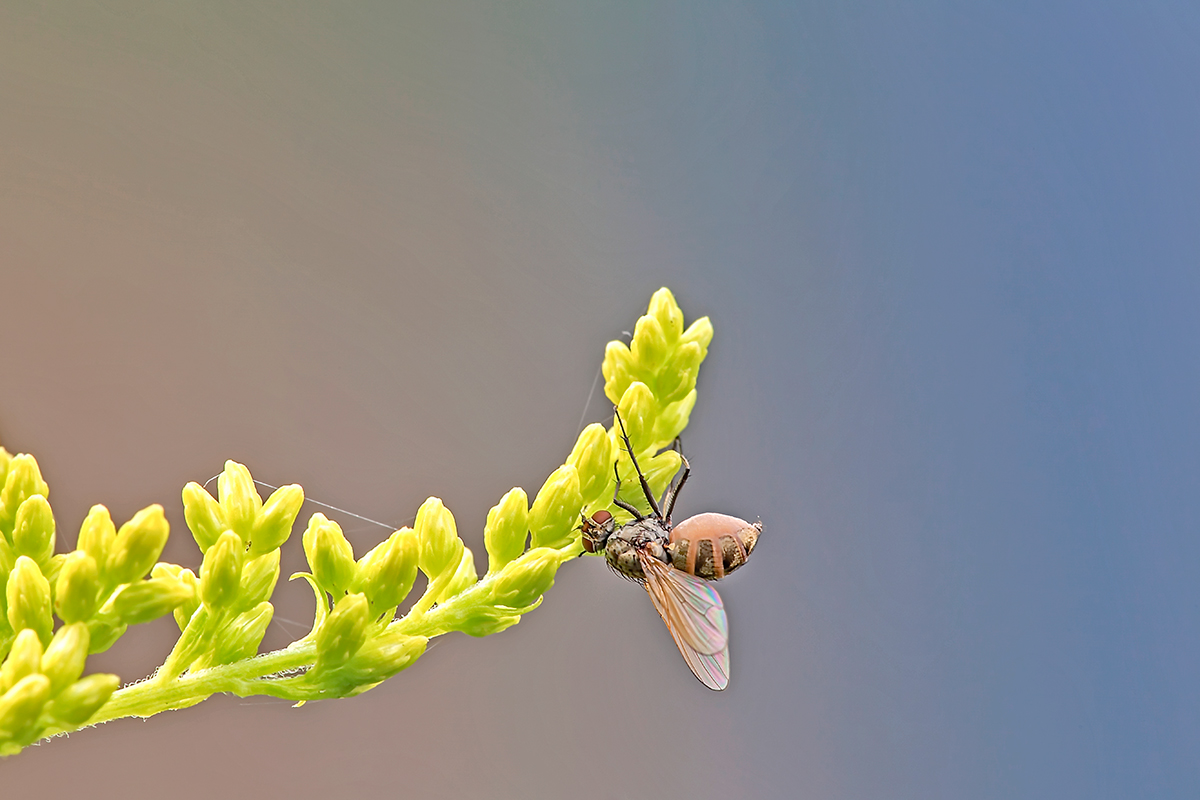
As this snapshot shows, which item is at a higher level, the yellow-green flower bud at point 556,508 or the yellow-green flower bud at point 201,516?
the yellow-green flower bud at point 556,508

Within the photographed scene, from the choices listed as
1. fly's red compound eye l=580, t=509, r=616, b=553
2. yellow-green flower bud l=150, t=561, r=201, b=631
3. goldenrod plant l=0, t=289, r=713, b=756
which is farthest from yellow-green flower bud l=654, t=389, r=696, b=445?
yellow-green flower bud l=150, t=561, r=201, b=631

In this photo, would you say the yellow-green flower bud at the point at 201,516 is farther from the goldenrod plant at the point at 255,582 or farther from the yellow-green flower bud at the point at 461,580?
the yellow-green flower bud at the point at 461,580

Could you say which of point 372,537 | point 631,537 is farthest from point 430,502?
point 372,537

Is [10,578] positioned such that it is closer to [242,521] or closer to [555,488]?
[242,521]

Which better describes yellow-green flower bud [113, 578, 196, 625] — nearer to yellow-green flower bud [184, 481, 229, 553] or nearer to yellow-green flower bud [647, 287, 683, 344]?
yellow-green flower bud [184, 481, 229, 553]

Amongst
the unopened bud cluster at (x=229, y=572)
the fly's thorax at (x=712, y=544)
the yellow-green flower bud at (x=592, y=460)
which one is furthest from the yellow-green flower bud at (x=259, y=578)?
the fly's thorax at (x=712, y=544)

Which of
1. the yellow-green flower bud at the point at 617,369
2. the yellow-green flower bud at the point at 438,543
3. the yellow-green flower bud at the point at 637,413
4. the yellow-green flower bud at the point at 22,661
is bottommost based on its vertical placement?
the yellow-green flower bud at the point at 22,661

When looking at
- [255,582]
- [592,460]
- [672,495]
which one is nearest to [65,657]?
[255,582]

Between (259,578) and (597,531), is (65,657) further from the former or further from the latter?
(597,531)
